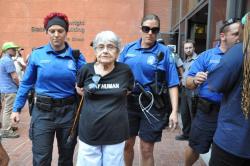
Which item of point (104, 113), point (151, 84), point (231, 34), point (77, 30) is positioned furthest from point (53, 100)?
point (77, 30)

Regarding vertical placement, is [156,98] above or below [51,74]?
below

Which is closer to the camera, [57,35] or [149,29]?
[57,35]

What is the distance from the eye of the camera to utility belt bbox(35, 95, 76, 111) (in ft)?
11.4

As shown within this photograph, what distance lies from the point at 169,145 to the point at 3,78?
3350mm

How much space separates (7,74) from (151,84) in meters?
3.81

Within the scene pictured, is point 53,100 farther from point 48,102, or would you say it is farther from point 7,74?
point 7,74

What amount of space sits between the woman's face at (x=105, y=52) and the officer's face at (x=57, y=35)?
595mm

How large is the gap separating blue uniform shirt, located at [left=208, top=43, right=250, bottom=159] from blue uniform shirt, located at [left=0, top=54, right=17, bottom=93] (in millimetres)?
5005

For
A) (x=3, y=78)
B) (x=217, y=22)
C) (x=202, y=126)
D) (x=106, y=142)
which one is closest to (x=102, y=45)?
(x=106, y=142)

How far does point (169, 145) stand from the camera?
631cm

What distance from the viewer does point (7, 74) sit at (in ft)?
21.9

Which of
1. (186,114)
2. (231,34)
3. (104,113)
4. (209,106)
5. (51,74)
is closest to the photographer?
(104,113)

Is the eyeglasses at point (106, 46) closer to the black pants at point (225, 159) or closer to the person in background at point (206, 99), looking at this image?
the person in background at point (206, 99)

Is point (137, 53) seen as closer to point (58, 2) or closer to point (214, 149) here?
point (214, 149)
